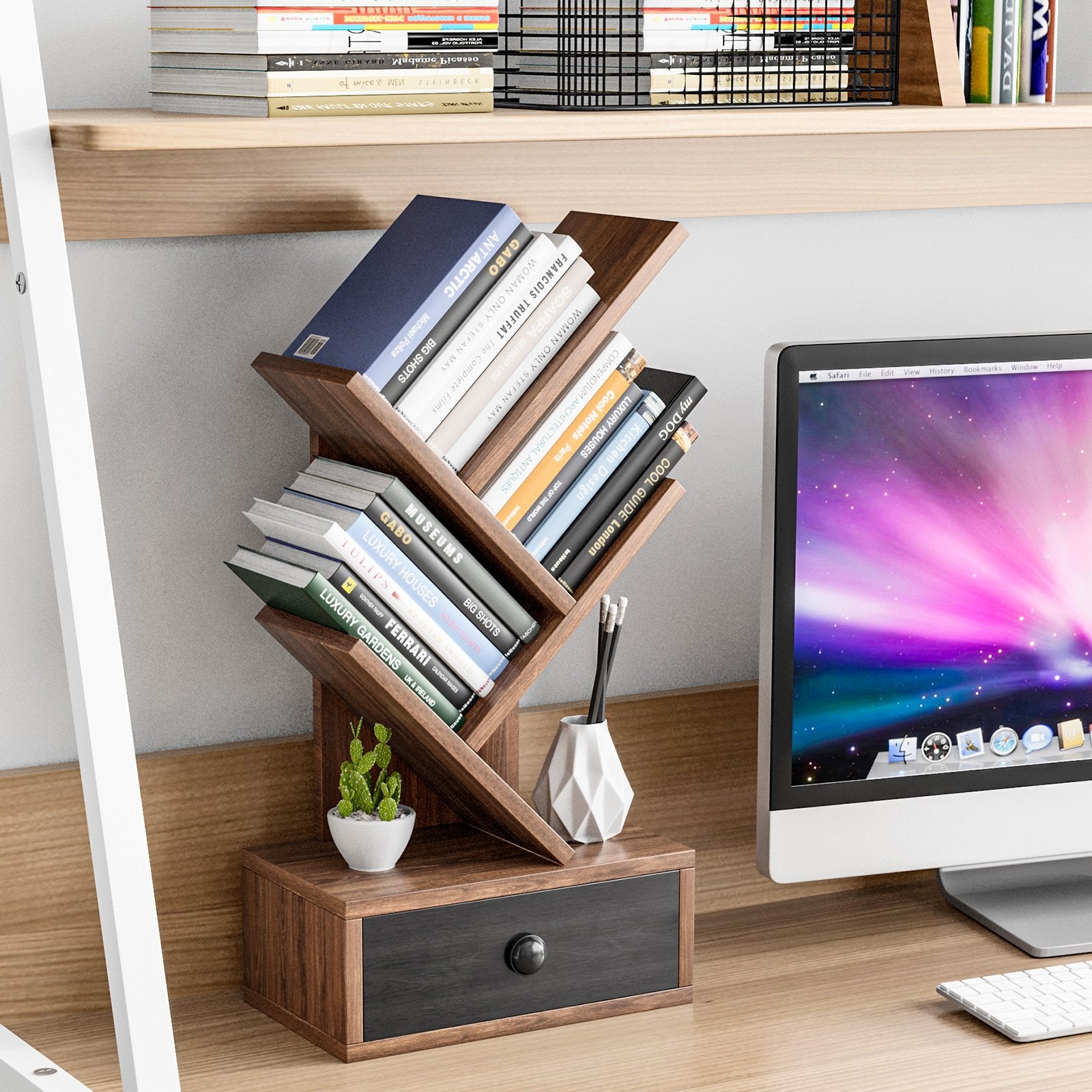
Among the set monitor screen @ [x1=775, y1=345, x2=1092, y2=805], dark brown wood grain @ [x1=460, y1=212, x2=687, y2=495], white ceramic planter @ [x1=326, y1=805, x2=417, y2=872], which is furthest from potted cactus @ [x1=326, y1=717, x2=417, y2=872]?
monitor screen @ [x1=775, y1=345, x2=1092, y2=805]

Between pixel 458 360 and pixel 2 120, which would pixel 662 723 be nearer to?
pixel 458 360

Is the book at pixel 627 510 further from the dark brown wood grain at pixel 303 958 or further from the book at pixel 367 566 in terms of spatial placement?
the dark brown wood grain at pixel 303 958

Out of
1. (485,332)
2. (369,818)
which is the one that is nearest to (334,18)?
(485,332)

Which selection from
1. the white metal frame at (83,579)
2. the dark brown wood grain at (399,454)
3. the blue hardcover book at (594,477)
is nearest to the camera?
the white metal frame at (83,579)

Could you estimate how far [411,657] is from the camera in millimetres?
1232

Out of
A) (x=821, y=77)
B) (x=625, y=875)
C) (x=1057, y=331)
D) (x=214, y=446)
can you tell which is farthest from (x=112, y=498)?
(x=1057, y=331)

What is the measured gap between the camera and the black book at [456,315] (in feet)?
3.89

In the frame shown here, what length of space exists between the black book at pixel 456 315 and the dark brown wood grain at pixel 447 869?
1.14 feet

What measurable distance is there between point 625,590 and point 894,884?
A: 1.26ft

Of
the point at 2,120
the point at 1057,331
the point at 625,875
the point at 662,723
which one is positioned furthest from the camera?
the point at 662,723

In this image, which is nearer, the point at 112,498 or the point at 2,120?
the point at 2,120

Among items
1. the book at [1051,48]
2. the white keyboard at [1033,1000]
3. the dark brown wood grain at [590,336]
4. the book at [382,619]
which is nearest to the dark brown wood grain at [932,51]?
the book at [1051,48]

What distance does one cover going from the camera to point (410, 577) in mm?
1224

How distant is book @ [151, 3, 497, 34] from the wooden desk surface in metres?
0.71
